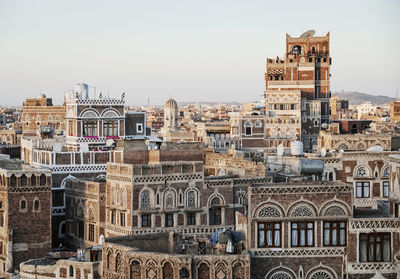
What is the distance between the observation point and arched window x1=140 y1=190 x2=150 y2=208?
5091cm

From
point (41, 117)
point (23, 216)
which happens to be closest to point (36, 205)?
point (23, 216)

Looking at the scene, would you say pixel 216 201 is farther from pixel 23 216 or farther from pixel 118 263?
pixel 118 263

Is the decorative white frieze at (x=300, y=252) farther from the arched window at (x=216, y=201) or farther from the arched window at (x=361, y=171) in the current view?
the arched window at (x=361, y=171)

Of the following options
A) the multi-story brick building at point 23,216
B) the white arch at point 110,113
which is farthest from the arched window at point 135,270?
the white arch at point 110,113

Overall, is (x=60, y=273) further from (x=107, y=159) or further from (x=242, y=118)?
(x=242, y=118)

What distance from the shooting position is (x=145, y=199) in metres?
51.0

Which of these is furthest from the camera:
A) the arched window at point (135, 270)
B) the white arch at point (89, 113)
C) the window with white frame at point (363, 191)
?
the white arch at point (89, 113)

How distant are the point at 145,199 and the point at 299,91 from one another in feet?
206

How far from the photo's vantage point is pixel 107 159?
64188 millimetres

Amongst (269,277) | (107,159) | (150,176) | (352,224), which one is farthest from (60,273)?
(107,159)

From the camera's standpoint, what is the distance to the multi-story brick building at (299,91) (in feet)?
359

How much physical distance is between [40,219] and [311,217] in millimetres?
20328

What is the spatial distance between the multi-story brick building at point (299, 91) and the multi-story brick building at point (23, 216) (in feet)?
178

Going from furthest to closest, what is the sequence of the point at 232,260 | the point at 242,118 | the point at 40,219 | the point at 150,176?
the point at 242,118 → the point at 40,219 → the point at 150,176 → the point at 232,260
